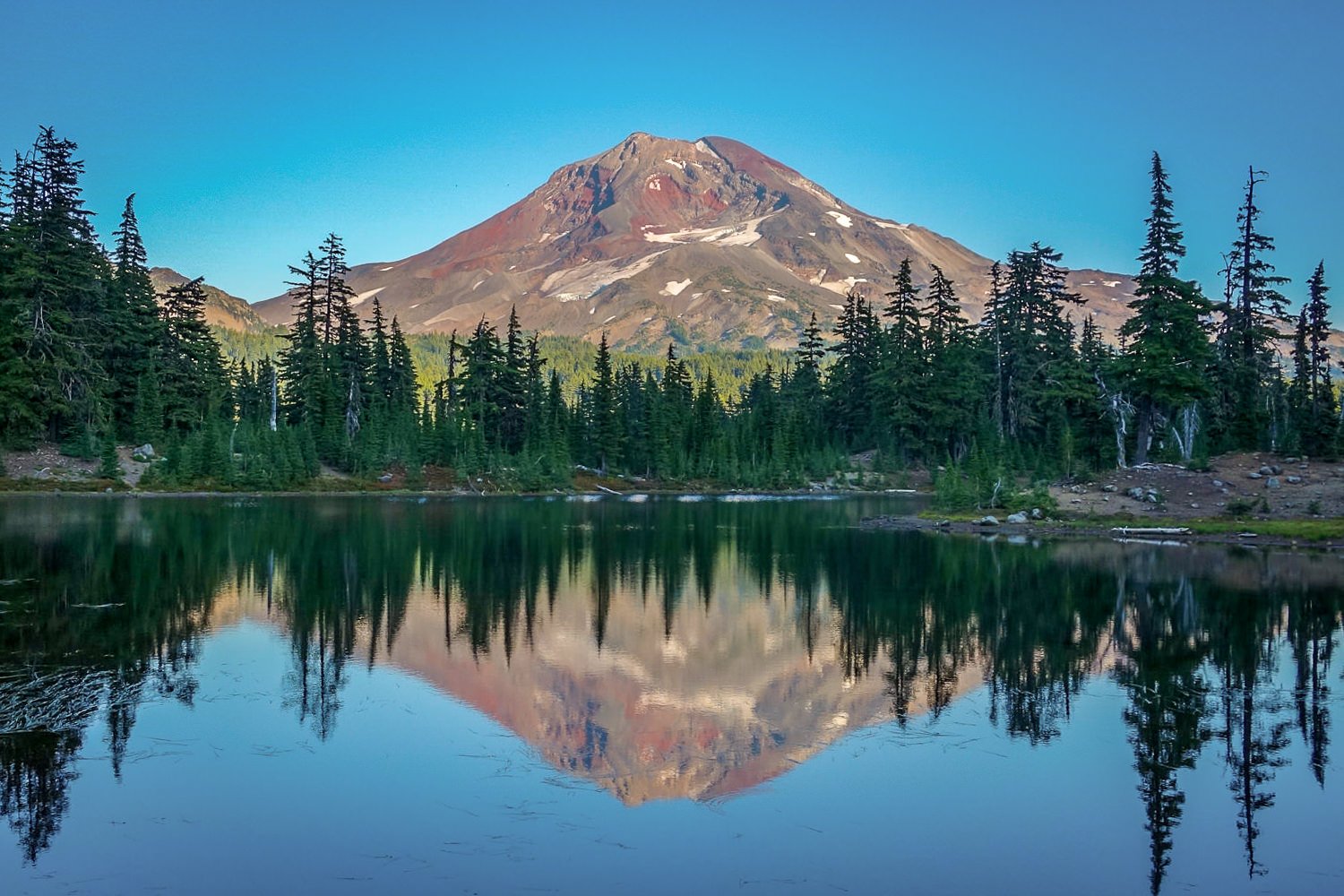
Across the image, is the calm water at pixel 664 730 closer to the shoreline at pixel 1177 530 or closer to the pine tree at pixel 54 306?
the shoreline at pixel 1177 530

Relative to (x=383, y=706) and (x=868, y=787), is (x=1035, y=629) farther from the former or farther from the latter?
(x=383, y=706)

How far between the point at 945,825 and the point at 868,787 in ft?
4.99

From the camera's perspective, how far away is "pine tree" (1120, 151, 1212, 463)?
55406 millimetres

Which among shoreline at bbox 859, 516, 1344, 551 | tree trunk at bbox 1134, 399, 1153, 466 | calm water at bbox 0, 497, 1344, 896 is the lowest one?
calm water at bbox 0, 497, 1344, 896

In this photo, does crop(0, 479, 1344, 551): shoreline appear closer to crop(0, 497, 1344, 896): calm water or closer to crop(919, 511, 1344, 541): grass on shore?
crop(919, 511, 1344, 541): grass on shore

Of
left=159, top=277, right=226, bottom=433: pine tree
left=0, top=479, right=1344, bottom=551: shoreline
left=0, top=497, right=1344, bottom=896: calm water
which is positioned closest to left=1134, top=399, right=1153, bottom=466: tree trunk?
left=0, top=479, right=1344, bottom=551: shoreline

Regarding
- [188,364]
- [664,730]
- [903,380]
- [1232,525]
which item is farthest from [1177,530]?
[188,364]

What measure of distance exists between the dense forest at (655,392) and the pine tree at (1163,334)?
0.14 metres

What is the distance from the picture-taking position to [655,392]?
347 ft

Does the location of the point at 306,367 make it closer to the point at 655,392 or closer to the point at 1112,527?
the point at 655,392

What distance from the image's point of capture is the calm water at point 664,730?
1085cm

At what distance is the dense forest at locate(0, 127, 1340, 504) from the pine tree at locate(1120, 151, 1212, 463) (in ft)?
0.45

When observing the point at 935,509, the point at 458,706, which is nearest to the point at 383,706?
the point at 458,706

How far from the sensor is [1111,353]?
88.1m
